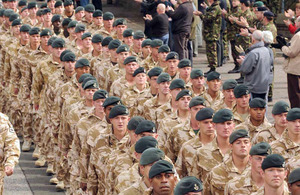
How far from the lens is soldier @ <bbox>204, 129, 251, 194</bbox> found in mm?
9211

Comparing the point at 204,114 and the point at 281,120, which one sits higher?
the point at 204,114

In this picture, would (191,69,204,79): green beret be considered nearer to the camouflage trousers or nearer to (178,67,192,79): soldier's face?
(178,67,192,79): soldier's face

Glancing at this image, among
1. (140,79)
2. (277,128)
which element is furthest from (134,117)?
(140,79)

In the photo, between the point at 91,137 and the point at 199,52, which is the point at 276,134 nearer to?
the point at 91,137

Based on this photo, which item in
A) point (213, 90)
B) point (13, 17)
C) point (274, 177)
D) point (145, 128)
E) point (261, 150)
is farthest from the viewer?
point (13, 17)

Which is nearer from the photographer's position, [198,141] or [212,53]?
[198,141]

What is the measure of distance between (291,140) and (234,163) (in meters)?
1.07

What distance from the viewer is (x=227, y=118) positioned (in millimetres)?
9797

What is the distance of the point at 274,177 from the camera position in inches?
316

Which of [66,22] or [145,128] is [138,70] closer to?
[145,128]

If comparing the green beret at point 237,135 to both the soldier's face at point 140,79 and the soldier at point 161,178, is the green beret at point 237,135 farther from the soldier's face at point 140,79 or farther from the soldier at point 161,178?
the soldier's face at point 140,79

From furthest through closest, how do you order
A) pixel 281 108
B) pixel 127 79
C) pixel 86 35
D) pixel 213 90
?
pixel 86 35, pixel 127 79, pixel 213 90, pixel 281 108

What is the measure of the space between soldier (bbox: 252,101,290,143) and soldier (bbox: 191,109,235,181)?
30.0 inches

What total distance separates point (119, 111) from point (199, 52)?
12.0 m
